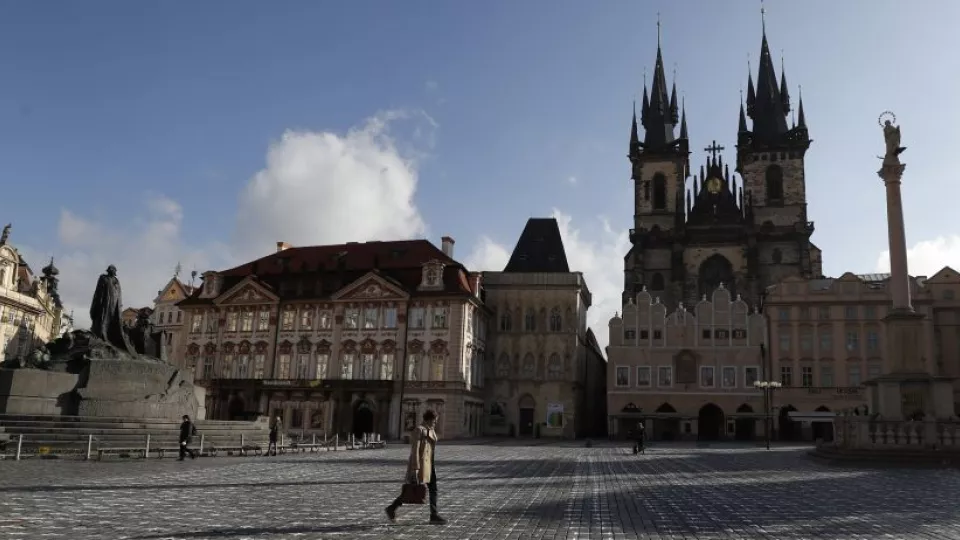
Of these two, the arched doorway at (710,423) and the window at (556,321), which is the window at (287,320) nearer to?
the window at (556,321)

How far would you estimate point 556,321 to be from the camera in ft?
197

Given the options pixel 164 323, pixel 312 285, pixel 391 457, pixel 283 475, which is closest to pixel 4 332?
pixel 164 323

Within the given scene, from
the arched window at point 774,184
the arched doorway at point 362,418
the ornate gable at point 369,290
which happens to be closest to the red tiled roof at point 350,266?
the ornate gable at point 369,290

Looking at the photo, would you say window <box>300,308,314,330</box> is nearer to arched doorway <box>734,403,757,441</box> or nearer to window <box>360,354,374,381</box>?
window <box>360,354,374,381</box>

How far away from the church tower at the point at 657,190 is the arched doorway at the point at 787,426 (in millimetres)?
22301

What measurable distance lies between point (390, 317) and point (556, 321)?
13338 millimetres

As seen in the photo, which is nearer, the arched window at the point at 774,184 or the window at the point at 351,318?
the window at the point at 351,318

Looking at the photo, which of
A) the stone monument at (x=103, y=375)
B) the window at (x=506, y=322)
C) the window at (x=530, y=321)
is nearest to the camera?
the stone monument at (x=103, y=375)

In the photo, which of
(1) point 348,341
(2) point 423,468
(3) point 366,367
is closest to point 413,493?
(2) point 423,468

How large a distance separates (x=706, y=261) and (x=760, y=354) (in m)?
22.7

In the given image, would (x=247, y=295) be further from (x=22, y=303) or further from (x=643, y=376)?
(x=643, y=376)

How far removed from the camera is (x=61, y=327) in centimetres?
9719

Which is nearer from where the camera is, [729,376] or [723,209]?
[729,376]

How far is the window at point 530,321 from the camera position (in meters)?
60.5
